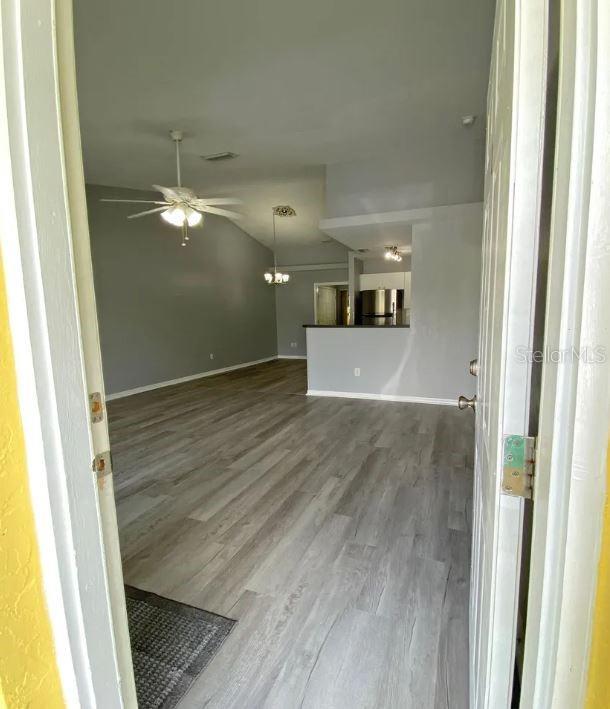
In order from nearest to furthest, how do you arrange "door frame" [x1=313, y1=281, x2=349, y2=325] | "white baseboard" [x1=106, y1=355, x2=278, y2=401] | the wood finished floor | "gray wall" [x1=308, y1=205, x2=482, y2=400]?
the wood finished floor < "gray wall" [x1=308, y1=205, x2=482, y2=400] < "white baseboard" [x1=106, y1=355, x2=278, y2=401] < "door frame" [x1=313, y1=281, x2=349, y2=325]

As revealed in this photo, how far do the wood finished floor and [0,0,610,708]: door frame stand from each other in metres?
0.74

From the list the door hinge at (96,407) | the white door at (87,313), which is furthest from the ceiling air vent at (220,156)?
the door hinge at (96,407)

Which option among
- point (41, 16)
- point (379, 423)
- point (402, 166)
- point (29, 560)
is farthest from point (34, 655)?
point (402, 166)

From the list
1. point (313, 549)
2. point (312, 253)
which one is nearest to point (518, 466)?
point (313, 549)

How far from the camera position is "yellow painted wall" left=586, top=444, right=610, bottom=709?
1.53 ft

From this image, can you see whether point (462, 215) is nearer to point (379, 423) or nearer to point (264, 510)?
point (379, 423)

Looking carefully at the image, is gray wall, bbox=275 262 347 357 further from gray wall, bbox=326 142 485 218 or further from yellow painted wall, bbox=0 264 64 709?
yellow painted wall, bbox=0 264 64 709

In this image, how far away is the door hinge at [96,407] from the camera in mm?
733

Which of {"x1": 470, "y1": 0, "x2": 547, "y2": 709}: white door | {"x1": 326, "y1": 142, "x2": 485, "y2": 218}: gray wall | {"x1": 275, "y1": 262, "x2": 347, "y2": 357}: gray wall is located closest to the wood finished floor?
{"x1": 470, "y1": 0, "x2": 547, "y2": 709}: white door

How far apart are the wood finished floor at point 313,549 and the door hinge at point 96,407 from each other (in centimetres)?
106

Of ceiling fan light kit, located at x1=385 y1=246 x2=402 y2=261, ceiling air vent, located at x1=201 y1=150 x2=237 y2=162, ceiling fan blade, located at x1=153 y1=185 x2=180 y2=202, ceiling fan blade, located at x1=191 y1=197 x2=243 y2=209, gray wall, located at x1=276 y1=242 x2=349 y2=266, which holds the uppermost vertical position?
ceiling air vent, located at x1=201 y1=150 x2=237 y2=162

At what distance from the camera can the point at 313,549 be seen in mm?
1895

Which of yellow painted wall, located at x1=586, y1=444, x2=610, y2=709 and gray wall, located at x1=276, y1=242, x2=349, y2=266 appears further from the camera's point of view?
gray wall, located at x1=276, y1=242, x2=349, y2=266

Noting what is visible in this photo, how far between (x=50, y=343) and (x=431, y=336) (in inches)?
181
